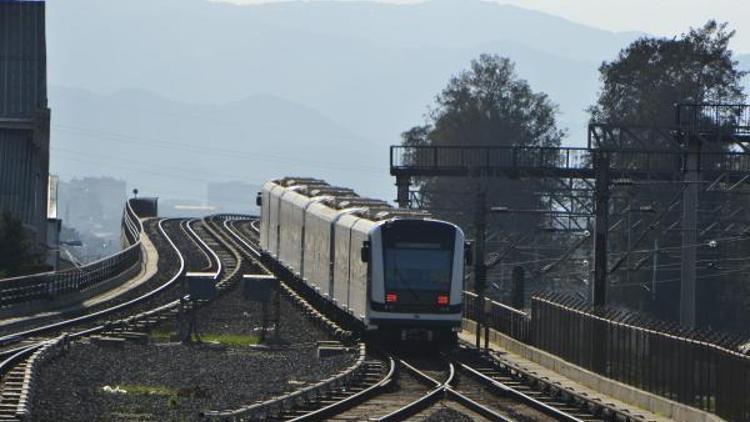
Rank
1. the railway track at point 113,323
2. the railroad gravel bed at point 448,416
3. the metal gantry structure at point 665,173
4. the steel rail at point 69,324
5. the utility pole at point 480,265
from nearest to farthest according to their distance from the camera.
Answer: the railway track at point 113,323, the railroad gravel bed at point 448,416, the steel rail at point 69,324, the utility pole at point 480,265, the metal gantry structure at point 665,173

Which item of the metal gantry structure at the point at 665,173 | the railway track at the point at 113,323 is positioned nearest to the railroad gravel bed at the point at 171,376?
the railway track at the point at 113,323

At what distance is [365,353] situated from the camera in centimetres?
3775

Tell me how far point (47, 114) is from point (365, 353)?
1992 inches

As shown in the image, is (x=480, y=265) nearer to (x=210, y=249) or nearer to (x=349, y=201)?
(x=349, y=201)

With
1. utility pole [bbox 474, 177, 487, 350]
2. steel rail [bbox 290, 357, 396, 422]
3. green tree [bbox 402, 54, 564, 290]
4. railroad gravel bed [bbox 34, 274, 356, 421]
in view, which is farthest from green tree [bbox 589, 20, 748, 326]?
steel rail [bbox 290, 357, 396, 422]

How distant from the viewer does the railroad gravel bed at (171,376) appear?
83.8 ft

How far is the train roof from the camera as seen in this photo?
136 feet

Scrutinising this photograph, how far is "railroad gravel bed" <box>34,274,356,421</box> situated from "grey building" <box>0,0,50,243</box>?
115 feet

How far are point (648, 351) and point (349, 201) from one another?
19277 millimetres

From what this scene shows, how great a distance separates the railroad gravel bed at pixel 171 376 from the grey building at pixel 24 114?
3501cm

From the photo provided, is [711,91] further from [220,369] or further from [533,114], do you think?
[220,369]

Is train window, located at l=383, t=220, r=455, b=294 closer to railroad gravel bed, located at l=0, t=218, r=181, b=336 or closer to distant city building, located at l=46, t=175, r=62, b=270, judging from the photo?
railroad gravel bed, located at l=0, t=218, r=181, b=336

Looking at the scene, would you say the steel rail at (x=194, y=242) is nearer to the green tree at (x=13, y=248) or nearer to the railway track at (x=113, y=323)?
the railway track at (x=113, y=323)

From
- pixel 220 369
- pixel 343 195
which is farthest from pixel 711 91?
pixel 220 369
